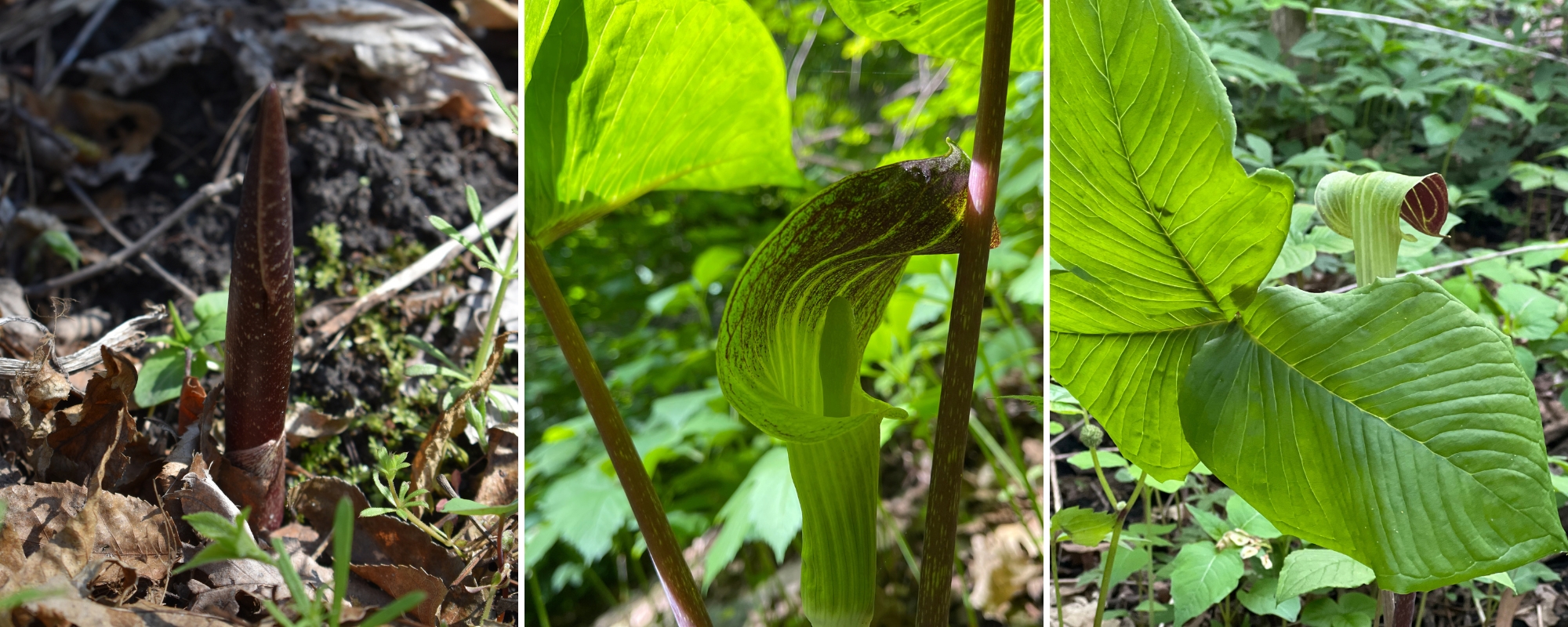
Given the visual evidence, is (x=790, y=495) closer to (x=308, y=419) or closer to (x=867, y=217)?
(x=867, y=217)

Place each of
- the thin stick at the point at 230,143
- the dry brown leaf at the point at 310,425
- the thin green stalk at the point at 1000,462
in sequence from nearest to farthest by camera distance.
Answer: the thin green stalk at the point at 1000,462, the dry brown leaf at the point at 310,425, the thin stick at the point at 230,143

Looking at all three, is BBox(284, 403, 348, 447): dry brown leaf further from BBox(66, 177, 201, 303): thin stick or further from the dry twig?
BBox(66, 177, 201, 303): thin stick

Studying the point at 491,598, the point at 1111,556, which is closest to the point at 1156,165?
the point at 1111,556

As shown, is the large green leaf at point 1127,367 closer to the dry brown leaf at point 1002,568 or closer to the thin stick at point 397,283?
the dry brown leaf at point 1002,568

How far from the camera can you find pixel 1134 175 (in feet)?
1.49

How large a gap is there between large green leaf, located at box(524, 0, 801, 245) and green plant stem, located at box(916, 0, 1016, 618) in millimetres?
146

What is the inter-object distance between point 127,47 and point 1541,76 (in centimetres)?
145

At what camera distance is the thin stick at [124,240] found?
84cm

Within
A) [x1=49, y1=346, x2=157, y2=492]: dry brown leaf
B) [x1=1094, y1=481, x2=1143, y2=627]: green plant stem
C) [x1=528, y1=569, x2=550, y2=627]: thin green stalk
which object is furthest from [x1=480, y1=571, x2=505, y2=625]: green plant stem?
[x1=1094, y1=481, x2=1143, y2=627]: green plant stem

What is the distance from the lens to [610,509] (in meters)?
0.59

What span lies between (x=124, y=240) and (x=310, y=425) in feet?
1.37

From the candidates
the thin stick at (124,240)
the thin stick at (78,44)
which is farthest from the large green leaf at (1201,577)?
the thin stick at (78,44)

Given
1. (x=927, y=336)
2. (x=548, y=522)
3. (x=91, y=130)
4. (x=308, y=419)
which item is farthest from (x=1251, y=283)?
(x=91, y=130)

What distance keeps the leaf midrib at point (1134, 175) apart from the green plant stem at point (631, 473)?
301mm
